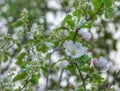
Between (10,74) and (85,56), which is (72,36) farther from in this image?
(10,74)

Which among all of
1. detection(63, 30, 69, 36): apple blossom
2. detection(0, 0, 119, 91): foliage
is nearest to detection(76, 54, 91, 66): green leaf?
detection(0, 0, 119, 91): foliage

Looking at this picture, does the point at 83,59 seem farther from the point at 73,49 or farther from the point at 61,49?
the point at 61,49

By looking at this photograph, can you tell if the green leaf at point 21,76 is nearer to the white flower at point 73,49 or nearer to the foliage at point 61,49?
the foliage at point 61,49

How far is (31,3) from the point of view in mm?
5625

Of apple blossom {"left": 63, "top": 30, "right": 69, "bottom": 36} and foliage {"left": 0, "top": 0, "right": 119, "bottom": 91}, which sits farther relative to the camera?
apple blossom {"left": 63, "top": 30, "right": 69, "bottom": 36}

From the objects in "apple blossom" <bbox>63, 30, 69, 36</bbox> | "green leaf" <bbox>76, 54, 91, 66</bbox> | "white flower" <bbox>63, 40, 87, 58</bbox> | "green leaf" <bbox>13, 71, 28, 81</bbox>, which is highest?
"apple blossom" <bbox>63, 30, 69, 36</bbox>

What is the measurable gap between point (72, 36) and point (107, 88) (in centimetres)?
30

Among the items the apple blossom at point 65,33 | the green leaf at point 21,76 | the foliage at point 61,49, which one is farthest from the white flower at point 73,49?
the green leaf at point 21,76

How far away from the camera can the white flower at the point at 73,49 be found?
1.84m

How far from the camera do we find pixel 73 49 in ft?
6.10

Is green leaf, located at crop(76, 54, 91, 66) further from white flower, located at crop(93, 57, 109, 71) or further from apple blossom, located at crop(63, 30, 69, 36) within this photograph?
apple blossom, located at crop(63, 30, 69, 36)

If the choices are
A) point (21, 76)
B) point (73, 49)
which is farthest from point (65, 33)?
point (21, 76)

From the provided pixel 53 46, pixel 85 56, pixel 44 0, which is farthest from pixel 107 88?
pixel 44 0

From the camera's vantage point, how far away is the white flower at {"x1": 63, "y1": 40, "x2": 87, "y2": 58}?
184 cm
